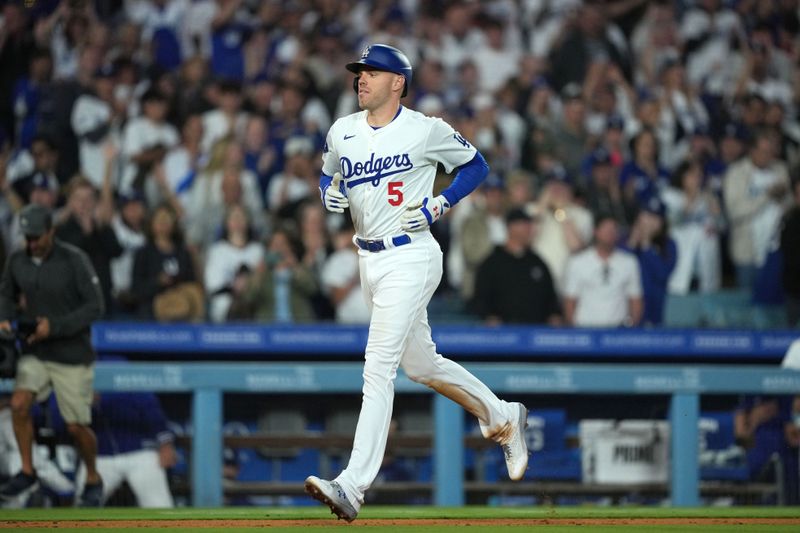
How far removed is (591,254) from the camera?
1048 cm

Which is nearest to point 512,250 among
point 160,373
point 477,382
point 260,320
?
point 260,320

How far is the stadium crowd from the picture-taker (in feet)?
33.9

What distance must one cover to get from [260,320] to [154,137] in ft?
7.26

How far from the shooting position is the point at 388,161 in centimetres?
615

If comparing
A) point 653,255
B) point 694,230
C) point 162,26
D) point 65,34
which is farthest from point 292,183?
point 694,230

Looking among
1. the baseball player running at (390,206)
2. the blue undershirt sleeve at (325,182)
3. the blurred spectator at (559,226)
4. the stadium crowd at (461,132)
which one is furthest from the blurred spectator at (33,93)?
the baseball player running at (390,206)

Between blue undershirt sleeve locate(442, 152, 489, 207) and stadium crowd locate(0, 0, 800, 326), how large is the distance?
12.6 ft

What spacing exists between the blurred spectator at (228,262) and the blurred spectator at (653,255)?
299cm

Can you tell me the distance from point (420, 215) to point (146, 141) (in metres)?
5.84

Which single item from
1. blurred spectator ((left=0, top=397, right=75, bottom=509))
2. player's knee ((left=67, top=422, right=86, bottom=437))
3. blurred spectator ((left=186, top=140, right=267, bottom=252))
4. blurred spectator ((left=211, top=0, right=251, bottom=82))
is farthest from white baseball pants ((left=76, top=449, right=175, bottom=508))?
blurred spectator ((left=211, top=0, right=251, bottom=82))

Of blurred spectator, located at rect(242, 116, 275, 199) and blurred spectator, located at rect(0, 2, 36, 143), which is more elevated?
blurred spectator, located at rect(0, 2, 36, 143)

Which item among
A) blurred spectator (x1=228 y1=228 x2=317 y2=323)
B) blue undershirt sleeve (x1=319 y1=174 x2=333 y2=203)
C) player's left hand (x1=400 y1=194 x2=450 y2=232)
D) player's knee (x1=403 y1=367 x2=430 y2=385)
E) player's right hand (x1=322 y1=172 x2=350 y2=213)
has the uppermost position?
blue undershirt sleeve (x1=319 y1=174 x2=333 y2=203)

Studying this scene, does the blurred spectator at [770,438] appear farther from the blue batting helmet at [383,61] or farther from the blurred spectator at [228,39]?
the blurred spectator at [228,39]

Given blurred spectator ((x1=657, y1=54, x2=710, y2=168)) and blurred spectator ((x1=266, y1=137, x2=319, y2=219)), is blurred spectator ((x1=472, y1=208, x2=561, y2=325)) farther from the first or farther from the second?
blurred spectator ((x1=657, y1=54, x2=710, y2=168))
